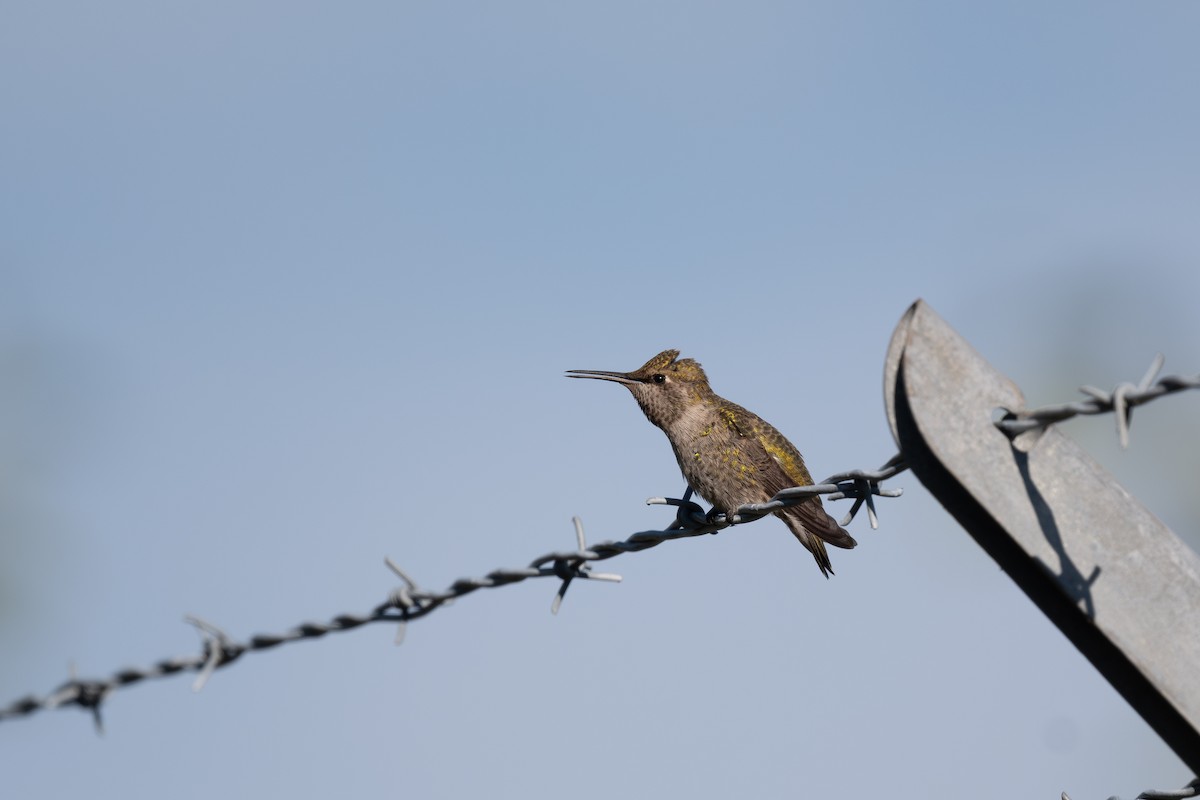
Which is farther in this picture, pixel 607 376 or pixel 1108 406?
pixel 607 376

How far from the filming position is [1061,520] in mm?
3256

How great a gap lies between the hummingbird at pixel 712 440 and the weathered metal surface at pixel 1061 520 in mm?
5193

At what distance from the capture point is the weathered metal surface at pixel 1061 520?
321 centimetres

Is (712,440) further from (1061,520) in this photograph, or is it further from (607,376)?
(1061,520)

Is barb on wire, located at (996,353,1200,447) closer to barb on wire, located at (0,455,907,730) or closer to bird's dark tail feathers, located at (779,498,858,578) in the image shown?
barb on wire, located at (0,455,907,730)

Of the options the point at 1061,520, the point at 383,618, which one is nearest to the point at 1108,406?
the point at 1061,520

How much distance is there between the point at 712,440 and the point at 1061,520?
5.71 m

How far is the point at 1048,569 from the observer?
126 inches

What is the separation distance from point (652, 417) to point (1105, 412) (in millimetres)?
5974

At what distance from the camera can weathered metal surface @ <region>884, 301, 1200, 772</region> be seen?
10.5 feet

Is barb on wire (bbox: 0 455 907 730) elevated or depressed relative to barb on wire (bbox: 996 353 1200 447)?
elevated

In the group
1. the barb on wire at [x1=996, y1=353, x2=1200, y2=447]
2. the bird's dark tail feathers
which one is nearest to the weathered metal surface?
the barb on wire at [x1=996, y1=353, x2=1200, y2=447]

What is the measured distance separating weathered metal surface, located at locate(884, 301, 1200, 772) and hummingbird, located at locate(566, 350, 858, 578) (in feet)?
17.0

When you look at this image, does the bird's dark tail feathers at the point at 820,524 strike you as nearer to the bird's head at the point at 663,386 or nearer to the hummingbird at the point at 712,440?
the hummingbird at the point at 712,440
